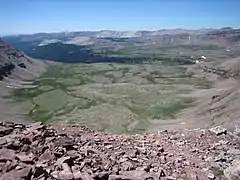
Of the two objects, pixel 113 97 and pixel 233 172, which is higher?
pixel 233 172

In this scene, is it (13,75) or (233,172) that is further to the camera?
(13,75)

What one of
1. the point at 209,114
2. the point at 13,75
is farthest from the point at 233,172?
the point at 13,75

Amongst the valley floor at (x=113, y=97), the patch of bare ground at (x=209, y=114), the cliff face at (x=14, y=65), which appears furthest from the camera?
the cliff face at (x=14, y=65)

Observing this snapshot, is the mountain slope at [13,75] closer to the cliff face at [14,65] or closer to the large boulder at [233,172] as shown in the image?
the cliff face at [14,65]

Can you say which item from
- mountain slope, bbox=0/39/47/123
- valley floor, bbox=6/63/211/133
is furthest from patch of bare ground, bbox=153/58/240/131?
mountain slope, bbox=0/39/47/123

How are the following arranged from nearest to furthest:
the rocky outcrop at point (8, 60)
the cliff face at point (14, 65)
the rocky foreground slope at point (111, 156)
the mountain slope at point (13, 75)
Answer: the rocky foreground slope at point (111, 156)
the mountain slope at point (13, 75)
the rocky outcrop at point (8, 60)
the cliff face at point (14, 65)

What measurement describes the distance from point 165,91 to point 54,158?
100780 mm

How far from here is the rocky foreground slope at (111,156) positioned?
17.6 meters

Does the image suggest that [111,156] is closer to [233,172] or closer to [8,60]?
[233,172]

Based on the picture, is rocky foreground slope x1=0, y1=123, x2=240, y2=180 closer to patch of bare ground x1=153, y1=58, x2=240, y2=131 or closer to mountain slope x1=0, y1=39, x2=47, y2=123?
patch of bare ground x1=153, y1=58, x2=240, y2=131

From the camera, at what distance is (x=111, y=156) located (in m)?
20.9

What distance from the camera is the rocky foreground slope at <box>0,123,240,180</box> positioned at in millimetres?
17562

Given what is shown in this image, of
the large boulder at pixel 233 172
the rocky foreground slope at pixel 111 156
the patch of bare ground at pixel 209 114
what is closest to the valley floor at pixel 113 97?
the patch of bare ground at pixel 209 114

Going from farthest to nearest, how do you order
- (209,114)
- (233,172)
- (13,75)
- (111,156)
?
(13,75), (209,114), (111,156), (233,172)
